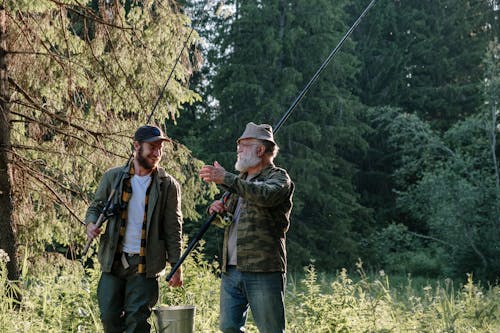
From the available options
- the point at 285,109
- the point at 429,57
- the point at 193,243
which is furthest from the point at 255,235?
the point at 429,57

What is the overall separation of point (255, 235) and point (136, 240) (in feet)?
2.43

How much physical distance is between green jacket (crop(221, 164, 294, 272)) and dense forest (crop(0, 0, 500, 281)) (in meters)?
A: 2.51

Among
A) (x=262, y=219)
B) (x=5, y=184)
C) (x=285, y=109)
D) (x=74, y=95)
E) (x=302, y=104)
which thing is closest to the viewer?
(x=262, y=219)

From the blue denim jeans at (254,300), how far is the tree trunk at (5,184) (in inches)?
120

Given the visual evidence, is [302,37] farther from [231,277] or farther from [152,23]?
[231,277]

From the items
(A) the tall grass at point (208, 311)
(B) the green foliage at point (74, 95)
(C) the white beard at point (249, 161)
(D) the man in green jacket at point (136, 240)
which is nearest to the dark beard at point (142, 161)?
(D) the man in green jacket at point (136, 240)

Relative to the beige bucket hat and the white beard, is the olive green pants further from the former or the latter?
the beige bucket hat

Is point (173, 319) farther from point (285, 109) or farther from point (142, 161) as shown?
point (285, 109)

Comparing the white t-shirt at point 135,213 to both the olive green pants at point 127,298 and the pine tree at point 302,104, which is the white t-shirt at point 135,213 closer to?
the olive green pants at point 127,298

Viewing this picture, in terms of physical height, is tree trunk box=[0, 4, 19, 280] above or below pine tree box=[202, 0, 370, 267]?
below

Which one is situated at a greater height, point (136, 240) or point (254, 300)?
point (136, 240)

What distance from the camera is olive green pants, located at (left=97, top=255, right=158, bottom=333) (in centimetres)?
444

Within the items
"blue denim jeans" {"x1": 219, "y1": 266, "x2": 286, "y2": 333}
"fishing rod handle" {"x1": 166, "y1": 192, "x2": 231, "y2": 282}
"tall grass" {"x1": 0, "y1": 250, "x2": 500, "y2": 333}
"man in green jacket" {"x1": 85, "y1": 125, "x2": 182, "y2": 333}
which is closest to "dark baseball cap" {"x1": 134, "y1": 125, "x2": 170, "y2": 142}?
"man in green jacket" {"x1": 85, "y1": 125, "x2": 182, "y2": 333}

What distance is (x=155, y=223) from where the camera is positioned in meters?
4.52
